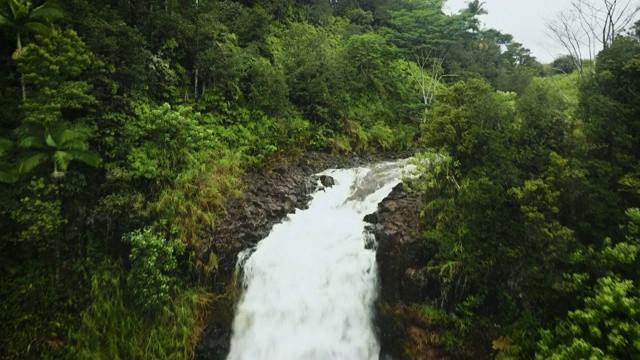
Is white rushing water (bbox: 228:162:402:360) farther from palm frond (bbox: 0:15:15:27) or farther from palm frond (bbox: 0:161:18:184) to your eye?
palm frond (bbox: 0:15:15:27)

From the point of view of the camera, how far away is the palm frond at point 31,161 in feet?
25.7

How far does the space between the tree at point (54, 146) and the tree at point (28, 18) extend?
1.16m

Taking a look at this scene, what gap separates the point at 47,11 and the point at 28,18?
0.58m

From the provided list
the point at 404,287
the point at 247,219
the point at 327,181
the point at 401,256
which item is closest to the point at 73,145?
the point at 247,219

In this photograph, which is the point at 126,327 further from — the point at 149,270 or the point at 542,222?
the point at 542,222

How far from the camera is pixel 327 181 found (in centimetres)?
1308

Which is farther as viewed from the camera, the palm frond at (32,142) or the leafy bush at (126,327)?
the leafy bush at (126,327)

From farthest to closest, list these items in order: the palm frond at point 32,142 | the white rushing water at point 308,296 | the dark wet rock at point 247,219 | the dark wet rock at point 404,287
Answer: the dark wet rock at point 247,219, the white rushing water at point 308,296, the dark wet rock at point 404,287, the palm frond at point 32,142

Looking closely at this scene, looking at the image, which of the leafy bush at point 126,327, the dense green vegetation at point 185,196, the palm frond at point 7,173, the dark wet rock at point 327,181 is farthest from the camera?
the dark wet rock at point 327,181

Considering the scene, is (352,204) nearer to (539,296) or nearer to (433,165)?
(433,165)

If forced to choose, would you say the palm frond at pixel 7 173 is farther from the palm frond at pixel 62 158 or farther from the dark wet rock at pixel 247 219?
the dark wet rock at pixel 247 219

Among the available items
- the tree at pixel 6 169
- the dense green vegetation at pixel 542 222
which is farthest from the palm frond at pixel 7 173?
the dense green vegetation at pixel 542 222

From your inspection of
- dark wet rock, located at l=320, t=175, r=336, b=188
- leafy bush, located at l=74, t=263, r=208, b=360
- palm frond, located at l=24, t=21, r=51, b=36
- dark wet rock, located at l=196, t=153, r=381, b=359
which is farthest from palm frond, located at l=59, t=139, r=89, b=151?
dark wet rock, located at l=320, t=175, r=336, b=188

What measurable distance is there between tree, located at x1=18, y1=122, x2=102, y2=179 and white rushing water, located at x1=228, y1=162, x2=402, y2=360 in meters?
5.13
